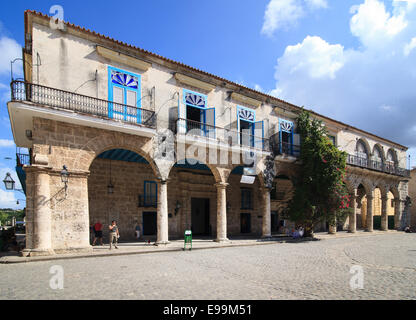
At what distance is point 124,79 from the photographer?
1081cm

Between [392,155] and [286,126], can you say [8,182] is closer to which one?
[286,126]

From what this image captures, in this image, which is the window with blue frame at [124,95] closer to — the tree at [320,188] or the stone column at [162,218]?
the stone column at [162,218]

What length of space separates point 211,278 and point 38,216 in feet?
19.8

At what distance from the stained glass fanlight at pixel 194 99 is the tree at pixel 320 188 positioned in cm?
695

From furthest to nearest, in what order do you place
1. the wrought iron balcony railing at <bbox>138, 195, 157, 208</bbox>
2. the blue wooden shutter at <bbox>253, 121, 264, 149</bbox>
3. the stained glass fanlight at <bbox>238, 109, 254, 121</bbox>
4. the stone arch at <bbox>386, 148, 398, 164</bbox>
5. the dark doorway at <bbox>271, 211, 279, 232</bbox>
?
the stone arch at <bbox>386, 148, 398, 164</bbox> < the dark doorway at <bbox>271, 211, 279, 232</bbox> < the blue wooden shutter at <bbox>253, 121, 264, 149</bbox> < the stained glass fanlight at <bbox>238, 109, 254, 121</bbox> < the wrought iron balcony railing at <bbox>138, 195, 157, 208</bbox>

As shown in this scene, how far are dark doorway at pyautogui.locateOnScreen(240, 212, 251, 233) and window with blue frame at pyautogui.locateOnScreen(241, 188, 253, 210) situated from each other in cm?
52

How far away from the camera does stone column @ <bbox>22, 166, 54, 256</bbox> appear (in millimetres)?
8344

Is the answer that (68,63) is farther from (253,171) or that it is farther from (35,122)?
(253,171)

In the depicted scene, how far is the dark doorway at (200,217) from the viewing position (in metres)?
17.5

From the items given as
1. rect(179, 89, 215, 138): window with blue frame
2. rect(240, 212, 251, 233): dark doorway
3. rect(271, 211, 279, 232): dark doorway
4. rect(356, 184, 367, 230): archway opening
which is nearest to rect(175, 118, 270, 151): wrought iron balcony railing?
rect(179, 89, 215, 138): window with blue frame

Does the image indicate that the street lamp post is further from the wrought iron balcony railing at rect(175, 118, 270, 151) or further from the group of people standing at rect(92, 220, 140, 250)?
the wrought iron balcony railing at rect(175, 118, 270, 151)

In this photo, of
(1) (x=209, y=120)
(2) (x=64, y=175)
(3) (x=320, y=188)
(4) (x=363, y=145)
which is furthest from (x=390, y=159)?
(2) (x=64, y=175)

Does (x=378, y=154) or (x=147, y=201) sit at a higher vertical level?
(x=378, y=154)
